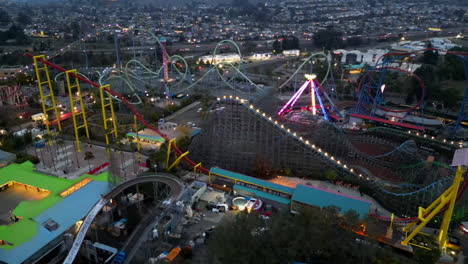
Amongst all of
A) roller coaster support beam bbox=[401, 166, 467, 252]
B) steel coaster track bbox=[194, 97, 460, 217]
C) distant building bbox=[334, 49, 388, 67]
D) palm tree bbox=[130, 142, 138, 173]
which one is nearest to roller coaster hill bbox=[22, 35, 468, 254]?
steel coaster track bbox=[194, 97, 460, 217]

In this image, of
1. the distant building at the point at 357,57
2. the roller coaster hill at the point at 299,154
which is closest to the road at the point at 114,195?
the roller coaster hill at the point at 299,154

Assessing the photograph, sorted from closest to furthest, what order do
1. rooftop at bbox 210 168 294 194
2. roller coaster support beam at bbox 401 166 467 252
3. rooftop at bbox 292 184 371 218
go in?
1. roller coaster support beam at bbox 401 166 467 252
2. rooftop at bbox 292 184 371 218
3. rooftop at bbox 210 168 294 194

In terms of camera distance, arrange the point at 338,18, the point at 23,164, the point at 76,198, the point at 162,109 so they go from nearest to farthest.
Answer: the point at 76,198, the point at 23,164, the point at 162,109, the point at 338,18

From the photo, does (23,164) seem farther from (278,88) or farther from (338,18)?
(338,18)

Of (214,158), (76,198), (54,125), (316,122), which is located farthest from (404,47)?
(76,198)

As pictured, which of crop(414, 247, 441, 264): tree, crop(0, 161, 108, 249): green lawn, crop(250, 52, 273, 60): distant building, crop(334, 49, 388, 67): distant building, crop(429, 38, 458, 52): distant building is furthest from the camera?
crop(250, 52, 273, 60): distant building

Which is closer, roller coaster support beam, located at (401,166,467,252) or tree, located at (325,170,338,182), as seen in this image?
roller coaster support beam, located at (401,166,467,252)

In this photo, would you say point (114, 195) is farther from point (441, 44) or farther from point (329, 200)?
point (441, 44)

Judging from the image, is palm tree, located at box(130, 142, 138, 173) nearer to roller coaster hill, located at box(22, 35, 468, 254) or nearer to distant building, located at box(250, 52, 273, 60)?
roller coaster hill, located at box(22, 35, 468, 254)
